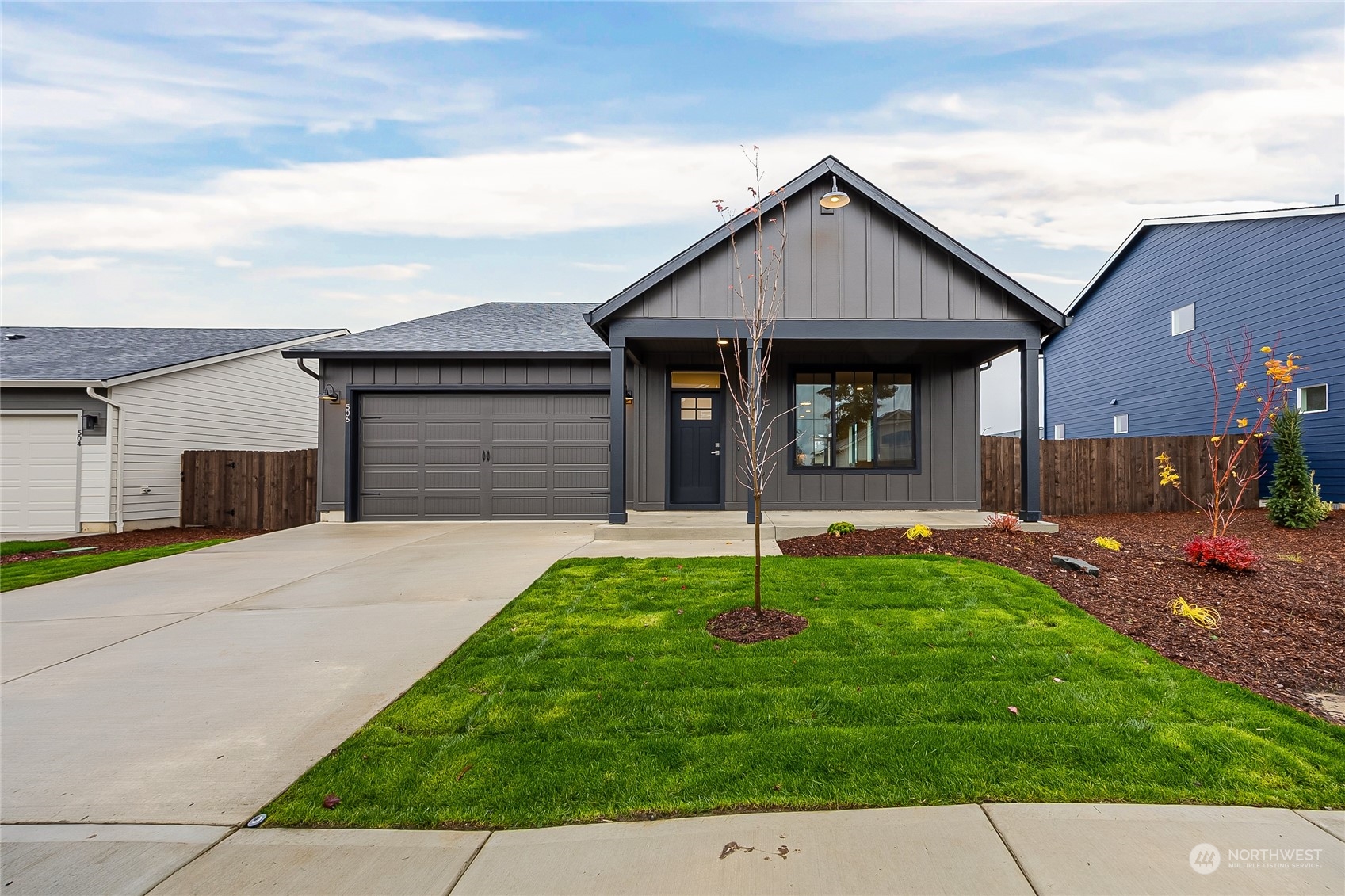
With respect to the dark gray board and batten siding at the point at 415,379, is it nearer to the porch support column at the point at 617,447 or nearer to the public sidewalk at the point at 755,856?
the porch support column at the point at 617,447

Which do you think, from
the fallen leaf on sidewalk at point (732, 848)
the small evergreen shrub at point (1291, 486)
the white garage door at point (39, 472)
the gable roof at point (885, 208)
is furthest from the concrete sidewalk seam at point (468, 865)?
the white garage door at point (39, 472)

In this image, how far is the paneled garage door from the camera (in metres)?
10.0

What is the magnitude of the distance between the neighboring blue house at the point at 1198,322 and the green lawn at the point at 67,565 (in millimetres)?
18948

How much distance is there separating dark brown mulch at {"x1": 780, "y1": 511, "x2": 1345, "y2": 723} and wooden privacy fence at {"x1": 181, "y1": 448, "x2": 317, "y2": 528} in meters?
9.31

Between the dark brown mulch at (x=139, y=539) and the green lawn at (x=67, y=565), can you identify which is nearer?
the green lawn at (x=67, y=565)

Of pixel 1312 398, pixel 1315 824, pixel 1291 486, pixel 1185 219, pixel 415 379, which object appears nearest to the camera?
pixel 1315 824

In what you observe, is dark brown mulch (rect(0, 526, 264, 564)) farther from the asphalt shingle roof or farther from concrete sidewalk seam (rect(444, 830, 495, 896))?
concrete sidewalk seam (rect(444, 830, 495, 896))

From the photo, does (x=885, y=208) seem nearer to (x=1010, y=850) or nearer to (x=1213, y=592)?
(x=1213, y=592)

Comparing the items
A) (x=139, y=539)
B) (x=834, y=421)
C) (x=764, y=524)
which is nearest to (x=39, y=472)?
(x=139, y=539)

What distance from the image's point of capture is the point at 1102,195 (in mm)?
16766

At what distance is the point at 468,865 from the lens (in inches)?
69.0

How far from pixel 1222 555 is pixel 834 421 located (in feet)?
17.6

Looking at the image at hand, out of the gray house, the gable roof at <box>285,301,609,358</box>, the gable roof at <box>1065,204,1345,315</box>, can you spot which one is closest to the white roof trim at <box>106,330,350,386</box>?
the gable roof at <box>285,301,609,358</box>

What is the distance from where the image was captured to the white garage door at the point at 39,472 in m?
10.0
